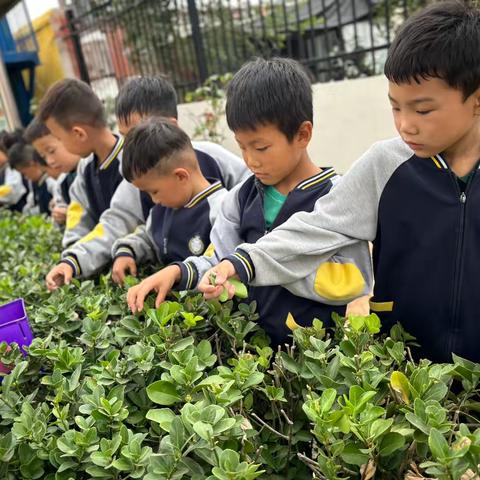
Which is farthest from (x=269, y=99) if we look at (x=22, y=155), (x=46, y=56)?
(x=46, y=56)

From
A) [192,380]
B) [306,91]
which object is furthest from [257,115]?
[192,380]

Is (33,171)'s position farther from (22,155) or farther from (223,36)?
(223,36)

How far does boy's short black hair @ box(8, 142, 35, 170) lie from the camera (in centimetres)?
575

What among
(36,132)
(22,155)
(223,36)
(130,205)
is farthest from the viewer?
(223,36)

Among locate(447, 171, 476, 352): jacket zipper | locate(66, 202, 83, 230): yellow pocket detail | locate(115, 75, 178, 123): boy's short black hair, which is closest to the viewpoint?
locate(447, 171, 476, 352): jacket zipper

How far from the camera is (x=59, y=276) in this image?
2.54 m

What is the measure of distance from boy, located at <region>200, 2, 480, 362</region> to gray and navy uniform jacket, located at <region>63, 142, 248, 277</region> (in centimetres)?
125

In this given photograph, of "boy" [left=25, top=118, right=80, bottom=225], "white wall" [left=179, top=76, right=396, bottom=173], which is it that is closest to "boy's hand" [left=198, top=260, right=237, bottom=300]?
"boy" [left=25, top=118, right=80, bottom=225]

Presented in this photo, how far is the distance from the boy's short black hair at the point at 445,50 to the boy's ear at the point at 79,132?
7.35ft

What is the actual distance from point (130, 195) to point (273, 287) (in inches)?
51.6

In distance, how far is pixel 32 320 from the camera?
6.18ft

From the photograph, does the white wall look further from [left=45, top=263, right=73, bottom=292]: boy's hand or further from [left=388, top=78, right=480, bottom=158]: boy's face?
[left=388, top=78, right=480, bottom=158]: boy's face

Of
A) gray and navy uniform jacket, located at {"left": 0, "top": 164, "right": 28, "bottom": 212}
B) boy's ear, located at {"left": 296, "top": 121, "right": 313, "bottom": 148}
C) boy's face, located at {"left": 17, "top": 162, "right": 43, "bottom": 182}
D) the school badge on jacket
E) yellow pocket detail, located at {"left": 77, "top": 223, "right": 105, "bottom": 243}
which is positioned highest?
boy's ear, located at {"left": 296, "top": 121, "right": 313, "bottom": 148}

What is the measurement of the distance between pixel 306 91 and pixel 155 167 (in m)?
0.77
